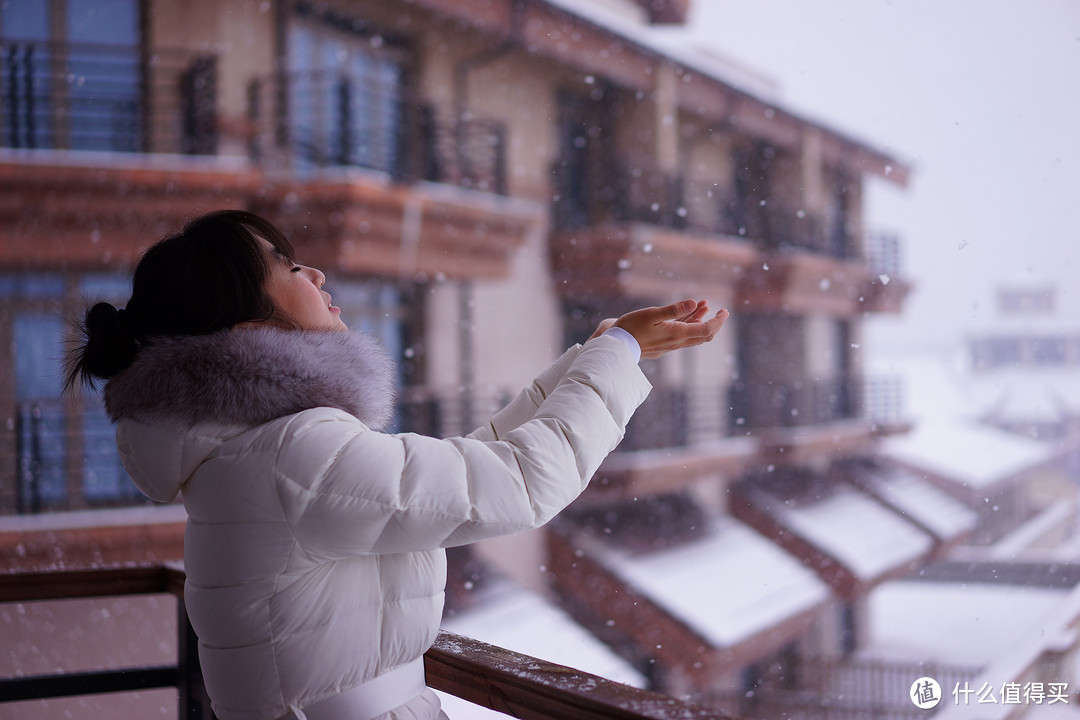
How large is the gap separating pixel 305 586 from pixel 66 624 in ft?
6.99

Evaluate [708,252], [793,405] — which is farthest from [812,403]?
[708,252]

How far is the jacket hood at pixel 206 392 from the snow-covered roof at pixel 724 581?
128 inches

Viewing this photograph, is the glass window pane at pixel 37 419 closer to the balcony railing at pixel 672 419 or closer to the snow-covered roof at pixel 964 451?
the balcony railing at pixel 672 419

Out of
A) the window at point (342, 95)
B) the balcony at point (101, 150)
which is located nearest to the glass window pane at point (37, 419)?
the balcony at point (101, 150)

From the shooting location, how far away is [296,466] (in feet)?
1.32

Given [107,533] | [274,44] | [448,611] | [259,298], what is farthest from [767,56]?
[259,298]

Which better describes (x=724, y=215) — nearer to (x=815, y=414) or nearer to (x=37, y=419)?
(x=815, y=414)

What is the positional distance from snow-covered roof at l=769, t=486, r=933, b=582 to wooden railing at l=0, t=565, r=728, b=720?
165 inches

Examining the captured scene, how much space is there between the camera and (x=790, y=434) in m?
4.68

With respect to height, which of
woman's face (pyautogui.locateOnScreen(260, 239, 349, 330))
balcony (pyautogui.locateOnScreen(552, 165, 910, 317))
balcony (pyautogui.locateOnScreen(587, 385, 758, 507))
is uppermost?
balcony (pyautogui.locateOnScreen(552, 165, 910, 317))

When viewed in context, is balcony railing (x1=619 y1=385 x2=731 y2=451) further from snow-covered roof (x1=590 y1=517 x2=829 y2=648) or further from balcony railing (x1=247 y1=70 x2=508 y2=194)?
balcony railing (x1=247 y1=70 x2=508 y2=194)

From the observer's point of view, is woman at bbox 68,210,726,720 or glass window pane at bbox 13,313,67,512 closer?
woman at bbox 68,210,726,720

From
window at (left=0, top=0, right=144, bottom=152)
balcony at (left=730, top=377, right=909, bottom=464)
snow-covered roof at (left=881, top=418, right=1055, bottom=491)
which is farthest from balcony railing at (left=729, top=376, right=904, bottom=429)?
window at (left=0, top=0, right=144, bottom=152)

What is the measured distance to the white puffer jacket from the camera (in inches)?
15.8
